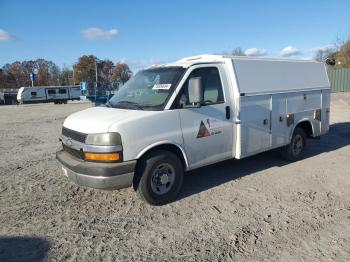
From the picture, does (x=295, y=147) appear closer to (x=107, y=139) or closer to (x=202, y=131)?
(x=202, y=131)

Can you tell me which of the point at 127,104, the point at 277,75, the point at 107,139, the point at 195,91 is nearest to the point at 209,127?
the point at 195,91

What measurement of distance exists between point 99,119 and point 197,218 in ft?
6.58

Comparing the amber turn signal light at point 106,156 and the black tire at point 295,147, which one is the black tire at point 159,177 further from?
the black tire at point 295,147

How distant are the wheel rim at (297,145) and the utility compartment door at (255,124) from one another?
119cm

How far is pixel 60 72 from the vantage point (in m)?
97.6

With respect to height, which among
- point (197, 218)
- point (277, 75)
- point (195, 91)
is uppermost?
point (277, 75)

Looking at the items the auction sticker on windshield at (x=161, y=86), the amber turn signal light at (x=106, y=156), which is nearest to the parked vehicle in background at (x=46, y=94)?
the auction sticker on windshield at (x=161, y=86)

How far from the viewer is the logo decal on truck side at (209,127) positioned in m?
5.50

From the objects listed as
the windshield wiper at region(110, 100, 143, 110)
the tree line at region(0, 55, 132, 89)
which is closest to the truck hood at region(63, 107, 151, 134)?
the windshield wiper at region(110, 100, 143, 110)

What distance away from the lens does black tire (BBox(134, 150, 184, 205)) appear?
4.95m

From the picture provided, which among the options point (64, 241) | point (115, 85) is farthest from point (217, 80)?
point (115, 85)

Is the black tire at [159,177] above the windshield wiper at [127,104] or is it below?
below

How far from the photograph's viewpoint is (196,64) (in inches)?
221

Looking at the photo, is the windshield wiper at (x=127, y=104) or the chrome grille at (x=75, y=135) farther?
the windshield wiper at (x=127, y=104)
